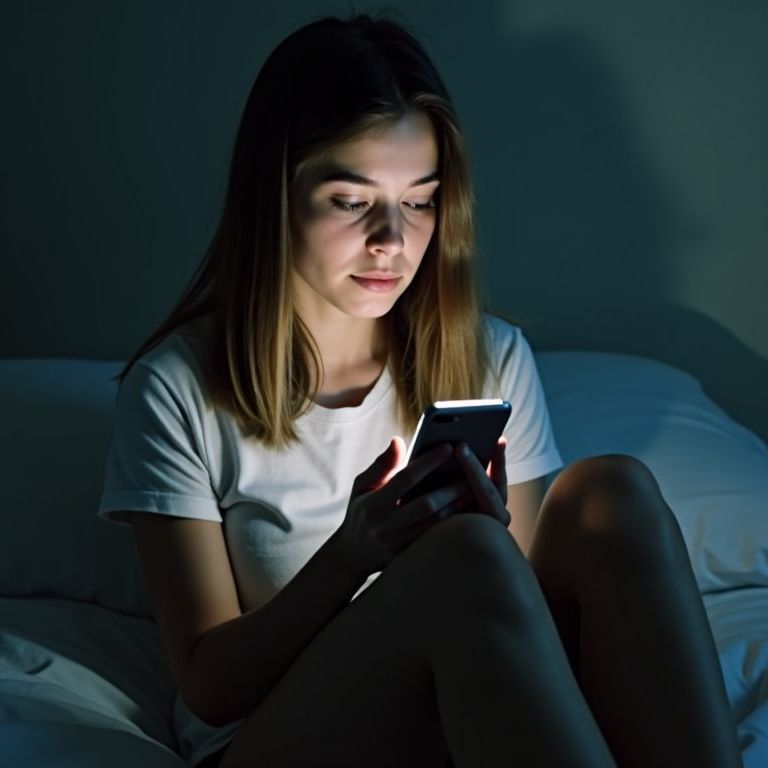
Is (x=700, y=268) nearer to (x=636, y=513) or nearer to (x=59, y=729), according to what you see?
(x=636, y=513)

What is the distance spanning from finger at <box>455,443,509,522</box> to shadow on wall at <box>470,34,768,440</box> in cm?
89

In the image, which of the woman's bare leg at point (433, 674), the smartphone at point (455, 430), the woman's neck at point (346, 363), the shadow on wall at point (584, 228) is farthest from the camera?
the shadow on wall at point (584, 228)

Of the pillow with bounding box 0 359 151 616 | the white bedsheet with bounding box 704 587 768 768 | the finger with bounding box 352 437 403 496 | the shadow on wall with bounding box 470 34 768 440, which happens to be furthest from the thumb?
the shadow on wall with bounding box 470 34 768 440

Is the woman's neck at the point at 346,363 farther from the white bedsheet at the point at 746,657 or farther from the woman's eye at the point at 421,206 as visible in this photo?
the white bedsheet at the point at 746,657

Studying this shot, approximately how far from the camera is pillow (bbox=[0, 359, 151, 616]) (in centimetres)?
146

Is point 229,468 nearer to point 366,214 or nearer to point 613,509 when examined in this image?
point 366,214

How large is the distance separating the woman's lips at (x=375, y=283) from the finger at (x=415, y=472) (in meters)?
0.25

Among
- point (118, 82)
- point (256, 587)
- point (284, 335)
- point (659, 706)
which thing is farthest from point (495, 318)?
point (118, 82)

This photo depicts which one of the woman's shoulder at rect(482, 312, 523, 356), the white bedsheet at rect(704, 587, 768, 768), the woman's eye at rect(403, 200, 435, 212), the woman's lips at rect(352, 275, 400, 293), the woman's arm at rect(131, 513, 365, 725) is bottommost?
the white bedsheet at rect(704, 587, 768, 768)

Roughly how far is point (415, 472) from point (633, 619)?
204 millimetres

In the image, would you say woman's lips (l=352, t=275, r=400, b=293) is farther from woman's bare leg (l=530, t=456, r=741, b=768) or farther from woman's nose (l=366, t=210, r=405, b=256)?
woman's bare leg (l=530, t=456, r=741, b=768)

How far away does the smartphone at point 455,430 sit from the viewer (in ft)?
3.25

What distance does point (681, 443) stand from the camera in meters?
1.60

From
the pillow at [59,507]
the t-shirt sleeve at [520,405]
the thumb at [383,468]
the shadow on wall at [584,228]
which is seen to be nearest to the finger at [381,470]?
the thumb at [383,468]
